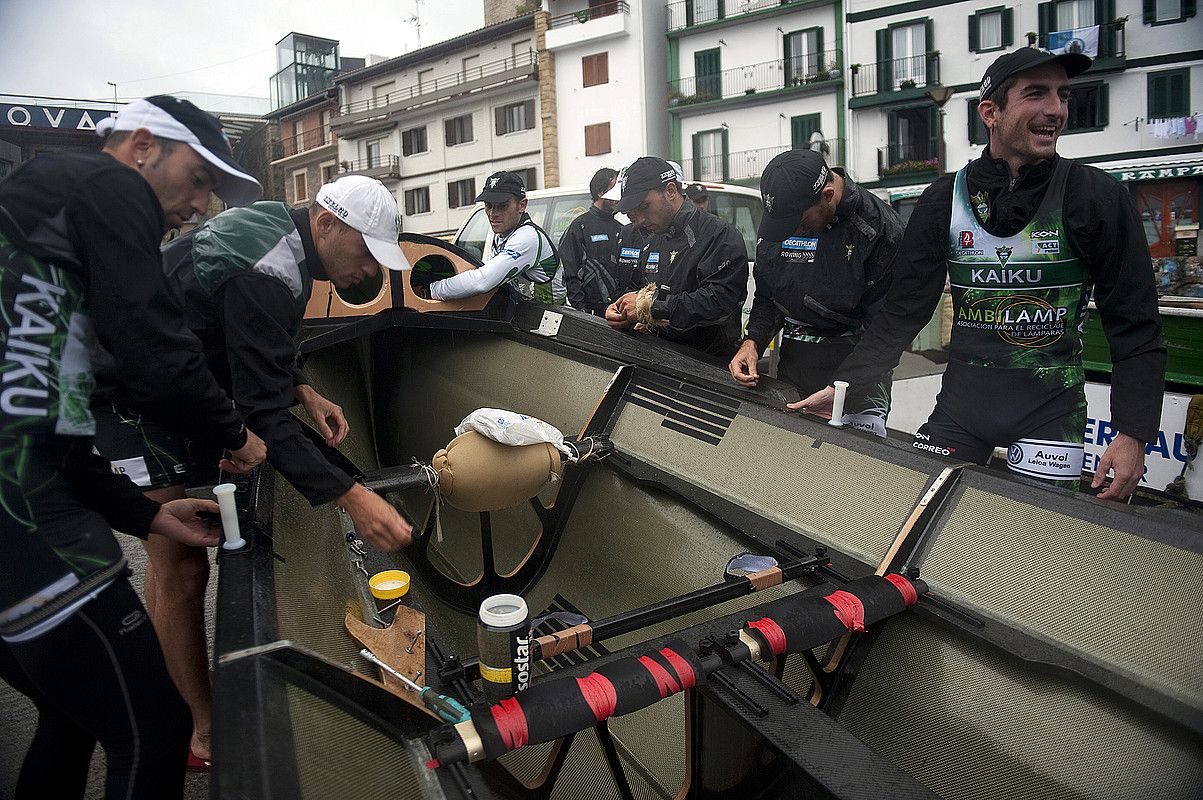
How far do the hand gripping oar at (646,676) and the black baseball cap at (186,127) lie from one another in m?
1.27

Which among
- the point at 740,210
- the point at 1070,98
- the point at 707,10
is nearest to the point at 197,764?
the point at 1070,98

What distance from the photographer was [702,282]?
3650 mm

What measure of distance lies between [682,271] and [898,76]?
700 inches

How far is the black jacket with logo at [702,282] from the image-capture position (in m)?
3.55

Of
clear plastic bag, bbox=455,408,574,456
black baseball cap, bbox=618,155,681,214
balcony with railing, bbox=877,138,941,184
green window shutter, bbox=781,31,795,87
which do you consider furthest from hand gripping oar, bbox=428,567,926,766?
green window shutter, bbox=781,31,795,87

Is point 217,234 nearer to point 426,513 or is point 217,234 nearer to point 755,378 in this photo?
point 755,378

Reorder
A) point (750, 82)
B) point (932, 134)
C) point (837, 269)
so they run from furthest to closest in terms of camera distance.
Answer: point (750, 82) < point (932, 134) < point (837, 269)

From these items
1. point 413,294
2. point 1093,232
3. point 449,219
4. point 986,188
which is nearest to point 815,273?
point 986,188

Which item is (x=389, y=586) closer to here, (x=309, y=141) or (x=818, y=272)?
(x=818, y=272)

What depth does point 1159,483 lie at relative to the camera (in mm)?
4680

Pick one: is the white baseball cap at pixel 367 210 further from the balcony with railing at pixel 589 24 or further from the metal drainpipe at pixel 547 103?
the balcony with railing at pixel 589 24

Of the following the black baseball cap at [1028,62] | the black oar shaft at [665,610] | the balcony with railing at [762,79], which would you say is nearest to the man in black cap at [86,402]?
the black oar shaft at [665,610]

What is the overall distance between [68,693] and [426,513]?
2828mm

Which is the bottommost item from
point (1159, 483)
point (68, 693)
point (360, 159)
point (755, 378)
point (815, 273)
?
point (1159, 483)
